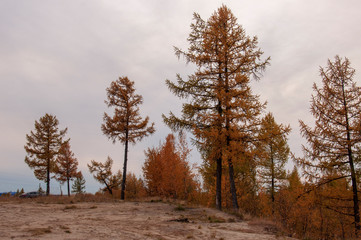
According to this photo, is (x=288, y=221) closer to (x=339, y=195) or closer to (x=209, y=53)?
(x=339, y=195)

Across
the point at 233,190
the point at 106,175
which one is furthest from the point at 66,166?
the point at 233,190

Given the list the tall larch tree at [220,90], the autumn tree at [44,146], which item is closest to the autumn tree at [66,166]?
the autumn tree at [44,146]

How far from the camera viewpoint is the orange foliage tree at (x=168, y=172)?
24.1 metres

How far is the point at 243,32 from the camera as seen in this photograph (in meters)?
14.7

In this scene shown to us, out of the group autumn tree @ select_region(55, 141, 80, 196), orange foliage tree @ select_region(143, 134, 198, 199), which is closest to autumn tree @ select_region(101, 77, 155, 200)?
orange foliage tree @ select_region(143, 134, 198, 199)

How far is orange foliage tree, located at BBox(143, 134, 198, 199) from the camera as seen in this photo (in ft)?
79.2

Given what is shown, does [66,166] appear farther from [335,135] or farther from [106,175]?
[335,135]

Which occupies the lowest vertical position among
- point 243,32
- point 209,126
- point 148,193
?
point 148,193

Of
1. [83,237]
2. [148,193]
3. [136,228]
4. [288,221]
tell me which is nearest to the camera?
[83,237]

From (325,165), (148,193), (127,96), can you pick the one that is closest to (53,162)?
(148,193)

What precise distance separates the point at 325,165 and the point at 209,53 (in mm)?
8836

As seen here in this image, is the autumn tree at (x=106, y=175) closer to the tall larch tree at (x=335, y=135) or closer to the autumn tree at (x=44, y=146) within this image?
the autumn tree at (x=44, y=146)

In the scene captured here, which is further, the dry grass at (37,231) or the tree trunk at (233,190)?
the tree trunk at (233,190)

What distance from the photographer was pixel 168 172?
23.9 meters
